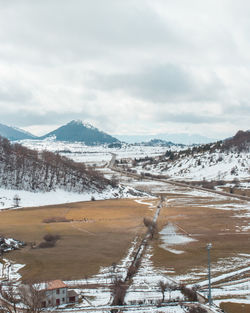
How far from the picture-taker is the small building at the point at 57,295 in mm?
35844

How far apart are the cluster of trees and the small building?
93.8 meters

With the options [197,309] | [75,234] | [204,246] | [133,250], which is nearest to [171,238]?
[204,246]

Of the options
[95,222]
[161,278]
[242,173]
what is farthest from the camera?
[242,173]

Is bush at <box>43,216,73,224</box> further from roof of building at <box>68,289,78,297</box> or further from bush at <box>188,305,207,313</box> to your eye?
Result: bush at <box>188,305,207,313</box>

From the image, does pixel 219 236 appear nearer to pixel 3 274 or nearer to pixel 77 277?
pixel 77 277

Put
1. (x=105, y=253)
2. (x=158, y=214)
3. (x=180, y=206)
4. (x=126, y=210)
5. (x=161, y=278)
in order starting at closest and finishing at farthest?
(x=161, y=278) → (x=105, y=253) → (x=158, y=214) → (x=126, y=210) → (x=180, y=206)

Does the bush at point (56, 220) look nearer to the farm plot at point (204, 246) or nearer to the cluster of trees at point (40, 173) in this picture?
the farm plot at point (204, 246)

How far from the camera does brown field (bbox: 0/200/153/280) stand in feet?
160

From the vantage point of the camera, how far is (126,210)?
100 m

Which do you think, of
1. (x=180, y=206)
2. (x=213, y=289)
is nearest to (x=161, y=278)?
(x=213, y=289)

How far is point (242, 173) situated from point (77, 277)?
16576cm

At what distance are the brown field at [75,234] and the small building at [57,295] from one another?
7.63 m

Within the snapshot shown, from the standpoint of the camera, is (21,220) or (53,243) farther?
(21,220)

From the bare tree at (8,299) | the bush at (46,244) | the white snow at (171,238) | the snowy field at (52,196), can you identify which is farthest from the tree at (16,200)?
the bare tree at (8,299)
